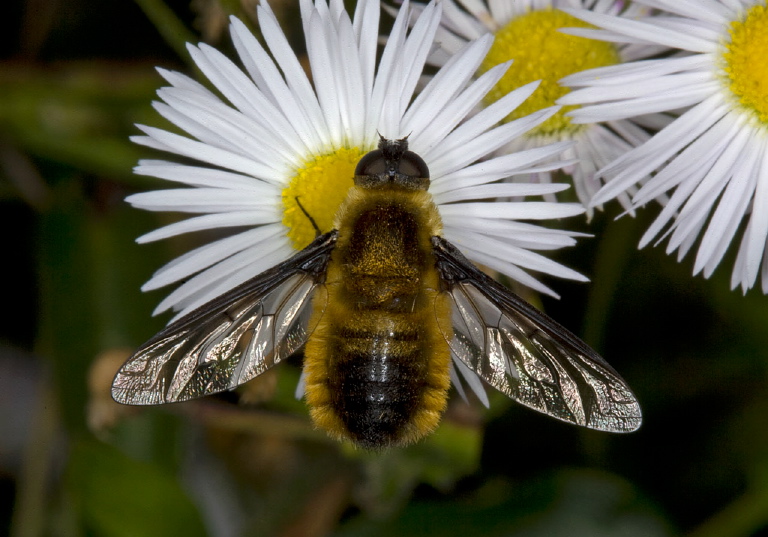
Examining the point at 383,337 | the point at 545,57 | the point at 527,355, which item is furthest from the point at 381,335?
the point at 545,57

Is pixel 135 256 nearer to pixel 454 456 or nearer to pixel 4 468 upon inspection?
pixel 4 468

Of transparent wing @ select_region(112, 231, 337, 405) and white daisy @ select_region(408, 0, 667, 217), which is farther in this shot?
white daisy @ select_region(408, 0, 667, 217)

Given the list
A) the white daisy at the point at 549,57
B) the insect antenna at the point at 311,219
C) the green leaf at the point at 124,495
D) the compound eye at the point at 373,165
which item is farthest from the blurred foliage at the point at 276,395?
the compound eye at the point at 373,165

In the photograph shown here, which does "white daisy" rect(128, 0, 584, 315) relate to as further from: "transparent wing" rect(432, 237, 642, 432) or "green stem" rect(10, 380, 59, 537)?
"green stem" rect(10, 380, 59, 537)

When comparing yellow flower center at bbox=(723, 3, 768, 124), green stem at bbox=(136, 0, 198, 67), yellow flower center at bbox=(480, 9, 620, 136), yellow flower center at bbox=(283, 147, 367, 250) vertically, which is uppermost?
green stem at bbox=(136, 0, 198, 67)

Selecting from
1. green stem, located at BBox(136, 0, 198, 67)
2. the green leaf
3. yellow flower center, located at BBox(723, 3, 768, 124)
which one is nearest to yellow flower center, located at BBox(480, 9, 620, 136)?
yellow flower center, located at BBox(723, 3, 768, 124)

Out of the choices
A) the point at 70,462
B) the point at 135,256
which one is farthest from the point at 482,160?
the point at 70,462

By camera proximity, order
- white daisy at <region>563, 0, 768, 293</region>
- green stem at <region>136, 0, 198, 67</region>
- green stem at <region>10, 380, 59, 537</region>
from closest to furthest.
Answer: white daisy at <region>563, 0, 768, 293</region> → green stem at <region>136, 0, 198, 67</region> → green stem at <region>10, 380, 59, 537</region>
